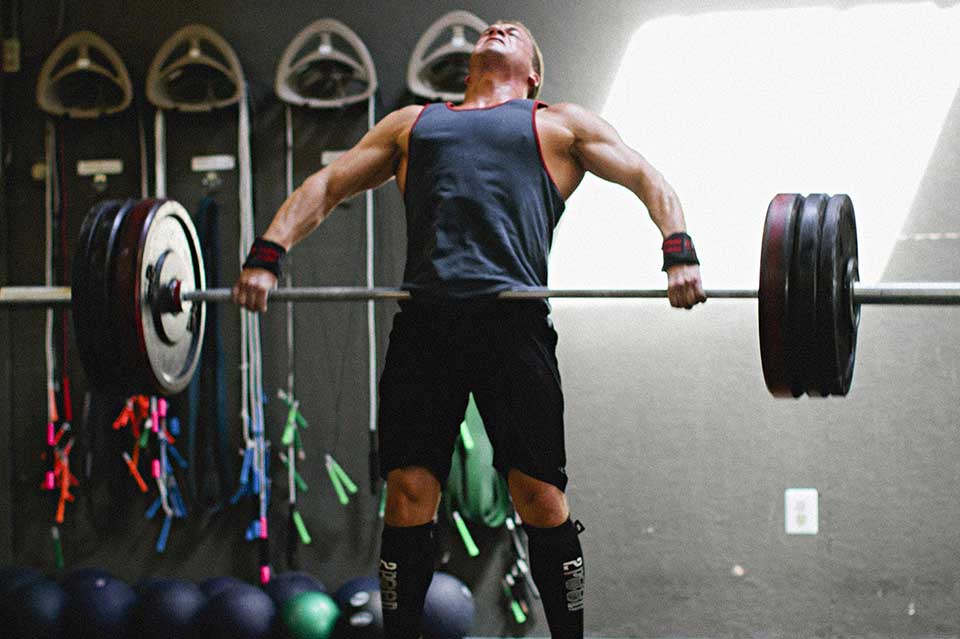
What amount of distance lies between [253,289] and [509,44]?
84 cm

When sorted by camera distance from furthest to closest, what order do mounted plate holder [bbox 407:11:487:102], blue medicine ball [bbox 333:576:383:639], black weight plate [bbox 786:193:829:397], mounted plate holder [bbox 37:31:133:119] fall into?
mounted plate holder [bbox 37:31:133:119] < mounted plate holder [bbox 407:11:487:102] < blue medicine ball [bbox 333:576:383:639] < black weight plate [bbox 786:193:829:397]

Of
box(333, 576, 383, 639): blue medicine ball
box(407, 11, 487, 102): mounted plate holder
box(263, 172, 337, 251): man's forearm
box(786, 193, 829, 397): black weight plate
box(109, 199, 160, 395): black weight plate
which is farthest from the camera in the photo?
box(407, 11, 487, 102): mounted plate holder

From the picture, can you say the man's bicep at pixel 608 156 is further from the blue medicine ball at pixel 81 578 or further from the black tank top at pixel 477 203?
the blue medicine ball at pixel 81 578

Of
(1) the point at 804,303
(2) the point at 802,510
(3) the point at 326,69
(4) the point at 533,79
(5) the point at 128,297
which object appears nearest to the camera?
(1) the point at 804,303

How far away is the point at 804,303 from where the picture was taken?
1.92 m

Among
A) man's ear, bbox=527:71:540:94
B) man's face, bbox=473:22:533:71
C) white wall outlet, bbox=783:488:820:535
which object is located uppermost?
man's face, bbox=473:22:533:71

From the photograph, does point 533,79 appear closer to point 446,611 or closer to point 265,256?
point 265,256

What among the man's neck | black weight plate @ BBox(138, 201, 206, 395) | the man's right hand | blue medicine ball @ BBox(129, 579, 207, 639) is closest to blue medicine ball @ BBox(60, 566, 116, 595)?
blue medicine ball @ BBox(129, 579, 207, 639)

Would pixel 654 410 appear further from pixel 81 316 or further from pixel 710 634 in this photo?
pixel 81 316

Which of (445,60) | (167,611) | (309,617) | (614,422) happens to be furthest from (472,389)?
(445,60)

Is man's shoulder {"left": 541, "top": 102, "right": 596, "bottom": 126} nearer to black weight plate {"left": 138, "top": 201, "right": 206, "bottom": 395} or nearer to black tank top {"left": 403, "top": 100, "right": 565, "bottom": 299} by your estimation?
black tank top {"left": 403, "top": 100, "right": 565, "bottom": 299}

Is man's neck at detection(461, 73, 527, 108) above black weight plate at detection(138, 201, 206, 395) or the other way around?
above

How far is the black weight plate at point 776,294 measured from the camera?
193cm

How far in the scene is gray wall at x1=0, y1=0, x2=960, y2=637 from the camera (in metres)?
3.17
